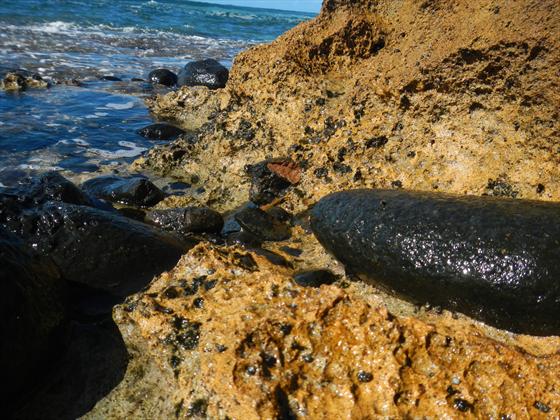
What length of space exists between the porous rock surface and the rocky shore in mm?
11

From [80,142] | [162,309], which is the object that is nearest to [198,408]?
[162,309]

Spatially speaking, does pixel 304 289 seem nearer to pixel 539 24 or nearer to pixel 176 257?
pixel 176 257

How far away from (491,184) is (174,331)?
2.31 m

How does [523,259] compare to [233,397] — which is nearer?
[233,397]

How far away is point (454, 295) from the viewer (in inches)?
101

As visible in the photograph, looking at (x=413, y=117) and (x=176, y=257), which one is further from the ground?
(x=413, y=117)

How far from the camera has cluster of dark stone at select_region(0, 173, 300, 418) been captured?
7.59 feet

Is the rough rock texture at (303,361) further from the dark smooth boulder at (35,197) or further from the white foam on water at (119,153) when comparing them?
the white foam on water at (119,153)

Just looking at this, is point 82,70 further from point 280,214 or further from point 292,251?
point 292,251

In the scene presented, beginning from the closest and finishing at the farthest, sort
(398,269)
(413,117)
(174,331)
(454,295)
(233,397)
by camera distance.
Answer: (233,397)
(174,331)
(454,295)
(398,269)
(413,117)

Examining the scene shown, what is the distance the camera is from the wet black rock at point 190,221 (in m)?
3.93

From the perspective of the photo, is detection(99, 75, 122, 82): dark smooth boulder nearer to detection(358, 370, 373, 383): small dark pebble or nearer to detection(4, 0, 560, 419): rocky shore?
detection(4, 0, 560, 419): rocky shore

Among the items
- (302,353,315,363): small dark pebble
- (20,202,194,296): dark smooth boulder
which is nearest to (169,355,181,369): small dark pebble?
(302,353,315,363): small dark pebble

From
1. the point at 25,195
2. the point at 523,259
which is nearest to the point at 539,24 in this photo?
the point at 523,259
